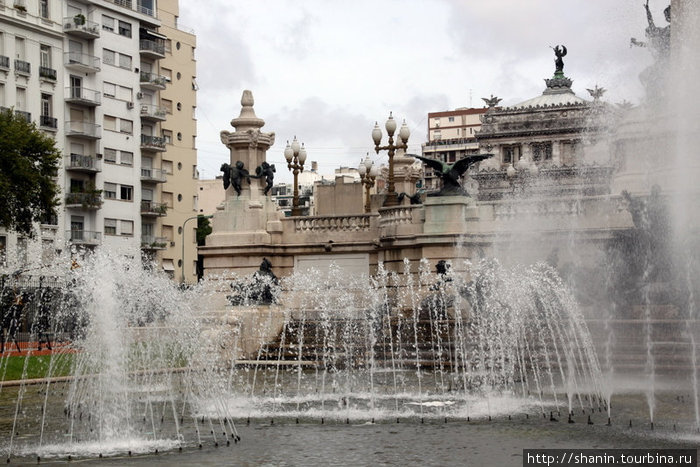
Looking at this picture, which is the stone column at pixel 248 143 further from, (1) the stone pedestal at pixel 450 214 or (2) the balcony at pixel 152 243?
(2) the balcony at pixel 152 243

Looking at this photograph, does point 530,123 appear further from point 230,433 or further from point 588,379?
point 230,433

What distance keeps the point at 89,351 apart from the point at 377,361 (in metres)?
10.7

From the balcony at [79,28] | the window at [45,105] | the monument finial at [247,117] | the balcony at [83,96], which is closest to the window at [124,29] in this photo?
the balcony at [79,28]

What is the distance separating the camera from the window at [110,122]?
200 feet

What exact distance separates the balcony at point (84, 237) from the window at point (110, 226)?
1055mm

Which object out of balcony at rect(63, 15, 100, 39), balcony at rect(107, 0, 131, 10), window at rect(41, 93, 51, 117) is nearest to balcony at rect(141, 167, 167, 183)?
window at rect(41, 93, 51, 117)

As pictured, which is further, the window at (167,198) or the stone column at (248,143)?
the window at (167,198)

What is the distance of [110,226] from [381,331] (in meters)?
35.7

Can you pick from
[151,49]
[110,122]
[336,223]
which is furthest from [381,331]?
[151,49]

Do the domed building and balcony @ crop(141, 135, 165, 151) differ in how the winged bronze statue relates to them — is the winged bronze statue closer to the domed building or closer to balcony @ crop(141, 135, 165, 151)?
balcony @ crop(141, 135, 165, 151)

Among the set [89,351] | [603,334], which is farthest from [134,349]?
[603,334]

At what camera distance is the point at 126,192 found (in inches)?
2482

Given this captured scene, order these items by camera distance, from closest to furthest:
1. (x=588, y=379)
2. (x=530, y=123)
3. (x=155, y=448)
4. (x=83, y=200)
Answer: (x=155, y=448)
(x=588, y=379)
(x=83, y=200)
(x=530, y=123)

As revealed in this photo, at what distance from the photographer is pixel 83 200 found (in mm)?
57656
